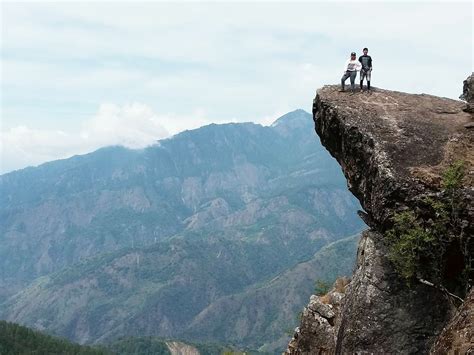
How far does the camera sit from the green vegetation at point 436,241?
27.7 m

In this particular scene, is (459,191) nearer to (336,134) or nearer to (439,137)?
(439,137)

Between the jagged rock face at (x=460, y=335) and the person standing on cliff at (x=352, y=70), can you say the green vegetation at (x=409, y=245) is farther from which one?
the person standing on cliff at (x=352, y=70)

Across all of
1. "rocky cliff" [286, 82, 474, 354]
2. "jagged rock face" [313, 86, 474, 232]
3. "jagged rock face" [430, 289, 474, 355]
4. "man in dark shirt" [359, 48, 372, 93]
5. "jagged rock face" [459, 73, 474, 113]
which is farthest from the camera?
"jagged rock face" [459, 73, 474, 113]

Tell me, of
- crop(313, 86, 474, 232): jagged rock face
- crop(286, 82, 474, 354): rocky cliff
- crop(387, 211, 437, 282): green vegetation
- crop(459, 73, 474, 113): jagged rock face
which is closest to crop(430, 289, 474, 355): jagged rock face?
crop(286, 82, 474, 354): rocky cliff

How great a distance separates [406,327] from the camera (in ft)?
93.5

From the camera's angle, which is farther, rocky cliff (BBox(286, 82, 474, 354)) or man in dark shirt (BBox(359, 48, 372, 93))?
man in dark shirt (BBox(359, 48, 372, 93))

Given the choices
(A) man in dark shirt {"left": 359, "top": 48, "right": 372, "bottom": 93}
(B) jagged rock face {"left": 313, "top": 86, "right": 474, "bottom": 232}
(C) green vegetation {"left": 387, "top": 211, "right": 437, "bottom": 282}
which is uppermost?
(A) man in dark shirt {"left": 359, "top": 48, "right": 372, "bottom": 93}

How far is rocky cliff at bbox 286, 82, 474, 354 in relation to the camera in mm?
27938

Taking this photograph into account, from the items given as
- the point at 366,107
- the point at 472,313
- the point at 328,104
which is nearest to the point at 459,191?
the point at 472,313

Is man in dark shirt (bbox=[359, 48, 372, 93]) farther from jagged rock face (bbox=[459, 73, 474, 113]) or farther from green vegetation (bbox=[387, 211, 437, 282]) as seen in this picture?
green vegetation (bbox=[387, 211, 437, 282])

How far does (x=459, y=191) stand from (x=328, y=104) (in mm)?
13733

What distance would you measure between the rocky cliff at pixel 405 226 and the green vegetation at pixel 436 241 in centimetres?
6

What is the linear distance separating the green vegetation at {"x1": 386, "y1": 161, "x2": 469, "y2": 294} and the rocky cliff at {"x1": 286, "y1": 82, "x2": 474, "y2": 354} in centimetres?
6

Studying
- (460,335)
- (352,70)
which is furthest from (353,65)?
(460,335)
